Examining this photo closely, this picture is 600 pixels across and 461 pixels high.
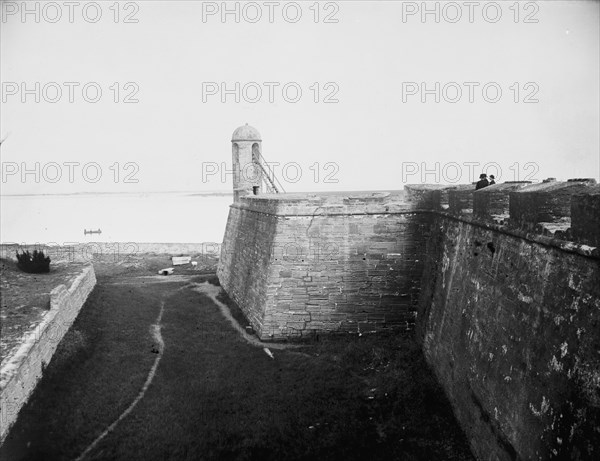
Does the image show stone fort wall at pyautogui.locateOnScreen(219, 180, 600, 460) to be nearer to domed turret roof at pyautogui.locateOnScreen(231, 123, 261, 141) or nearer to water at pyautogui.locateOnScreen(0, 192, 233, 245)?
domed turret roof at pyautogui.locateOnScreen(231, 123, 261, 141)

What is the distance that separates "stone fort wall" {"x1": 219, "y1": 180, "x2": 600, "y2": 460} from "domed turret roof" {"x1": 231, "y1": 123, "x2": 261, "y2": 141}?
4458 mm

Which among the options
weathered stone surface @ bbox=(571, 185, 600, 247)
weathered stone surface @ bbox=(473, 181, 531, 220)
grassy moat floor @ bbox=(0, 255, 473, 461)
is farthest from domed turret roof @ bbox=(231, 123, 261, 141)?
weathered stone surface @ bbox=(571, 185, 600, 247)

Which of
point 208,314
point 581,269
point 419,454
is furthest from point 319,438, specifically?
point 208,314

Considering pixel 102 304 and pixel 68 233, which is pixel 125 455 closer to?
pixel 102 304

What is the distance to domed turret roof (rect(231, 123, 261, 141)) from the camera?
18625mm

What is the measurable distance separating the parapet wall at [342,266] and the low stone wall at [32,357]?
4758 millimetres

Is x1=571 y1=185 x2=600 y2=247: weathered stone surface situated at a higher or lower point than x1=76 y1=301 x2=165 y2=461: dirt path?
higher

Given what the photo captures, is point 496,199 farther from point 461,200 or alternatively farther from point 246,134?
point 246,134

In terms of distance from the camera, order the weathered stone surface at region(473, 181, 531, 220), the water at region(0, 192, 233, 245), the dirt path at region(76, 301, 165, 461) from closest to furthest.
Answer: the dirt path at region(76, 301, 165, 461) < the weathered stone surface at region(473, 181, 531, 220) < the water at region(0, 192, 233, 245)

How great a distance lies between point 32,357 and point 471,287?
8.13m

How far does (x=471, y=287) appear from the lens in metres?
7.52

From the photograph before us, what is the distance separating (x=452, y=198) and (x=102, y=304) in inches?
448

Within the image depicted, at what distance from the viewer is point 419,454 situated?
6.37 m

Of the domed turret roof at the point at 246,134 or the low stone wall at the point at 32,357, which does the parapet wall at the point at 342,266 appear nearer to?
the low stone wall at the point at 32,357
